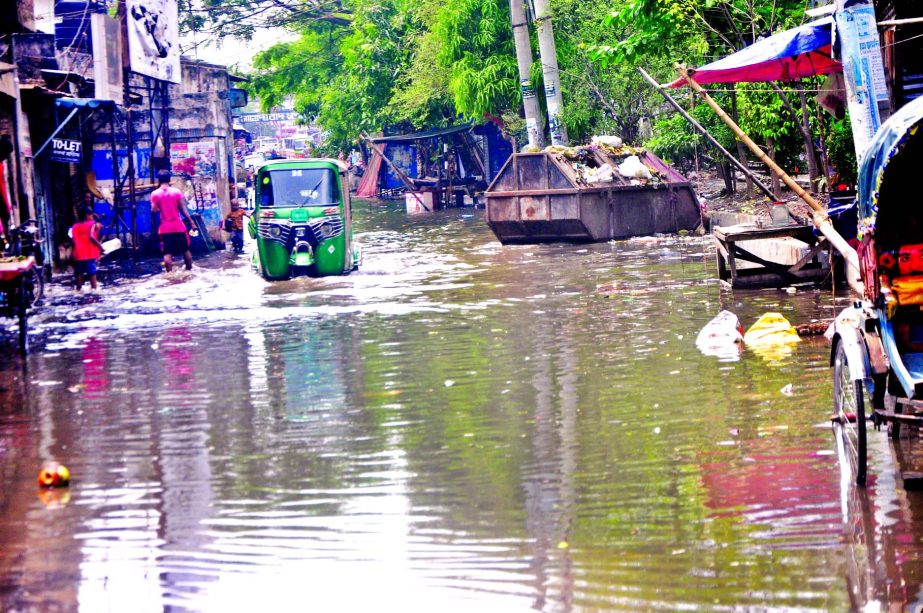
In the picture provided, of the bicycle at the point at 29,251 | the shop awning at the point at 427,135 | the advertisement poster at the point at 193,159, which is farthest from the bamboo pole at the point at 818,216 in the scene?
the shop awning at the point at 427,135

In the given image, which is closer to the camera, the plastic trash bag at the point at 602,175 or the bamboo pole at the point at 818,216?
the bamboo pole at the point at 818,216

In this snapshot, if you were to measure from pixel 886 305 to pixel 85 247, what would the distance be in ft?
50.6

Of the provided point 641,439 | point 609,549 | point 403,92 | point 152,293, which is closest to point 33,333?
point 152,293

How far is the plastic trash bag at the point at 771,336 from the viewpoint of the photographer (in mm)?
10664

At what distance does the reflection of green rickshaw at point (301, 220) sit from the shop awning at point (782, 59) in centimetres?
720

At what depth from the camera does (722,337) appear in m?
10.9

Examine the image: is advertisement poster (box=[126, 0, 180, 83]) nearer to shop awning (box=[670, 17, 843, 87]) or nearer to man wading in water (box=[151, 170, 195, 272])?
man wading in water (box=[151, 170, 195, 272])

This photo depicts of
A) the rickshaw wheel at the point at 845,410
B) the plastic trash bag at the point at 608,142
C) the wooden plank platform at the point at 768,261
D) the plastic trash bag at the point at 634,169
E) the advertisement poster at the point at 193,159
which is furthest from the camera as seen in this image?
the advertisement poster at the point at 193,159

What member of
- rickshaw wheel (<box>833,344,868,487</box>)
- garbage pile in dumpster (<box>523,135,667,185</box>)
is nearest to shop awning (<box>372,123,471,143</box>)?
garbage pile in dumpster (<box>523,135,667,185</box>)

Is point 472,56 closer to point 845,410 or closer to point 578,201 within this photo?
point 578,201

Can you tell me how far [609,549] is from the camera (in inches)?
219

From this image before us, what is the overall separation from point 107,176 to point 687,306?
56.7 ft

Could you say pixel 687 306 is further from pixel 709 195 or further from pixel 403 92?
pixel 403 92

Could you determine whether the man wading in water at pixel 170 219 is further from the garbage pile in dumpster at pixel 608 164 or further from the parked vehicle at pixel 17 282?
the garbage pile in dumpster at pixel 608 164
